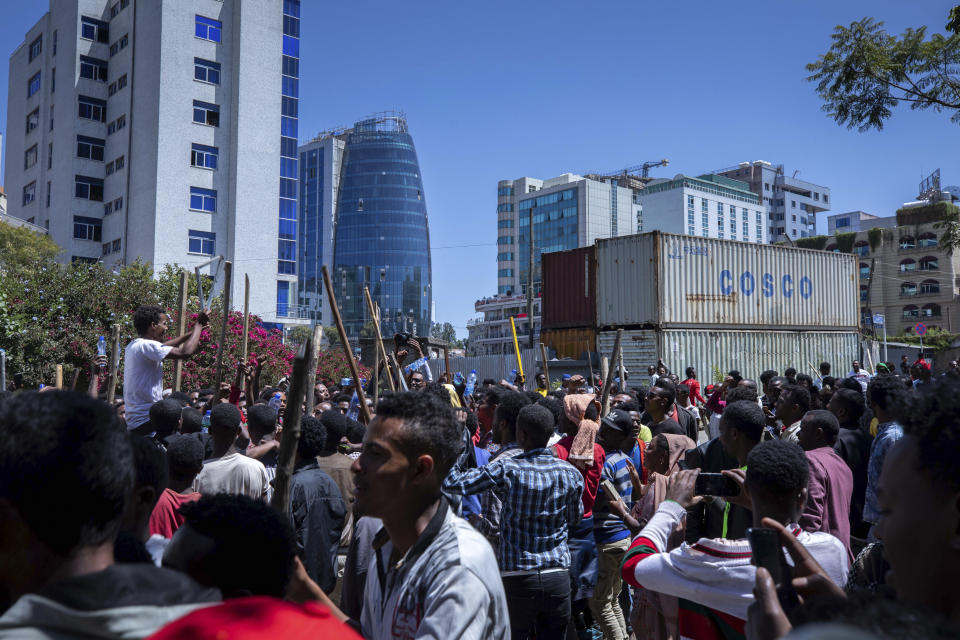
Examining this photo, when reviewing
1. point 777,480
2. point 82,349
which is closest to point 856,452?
point 777,480

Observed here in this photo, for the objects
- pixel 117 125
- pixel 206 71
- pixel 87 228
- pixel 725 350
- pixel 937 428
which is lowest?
pixel 937 428

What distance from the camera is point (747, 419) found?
412 centimetres

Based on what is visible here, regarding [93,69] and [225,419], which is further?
[93,69]

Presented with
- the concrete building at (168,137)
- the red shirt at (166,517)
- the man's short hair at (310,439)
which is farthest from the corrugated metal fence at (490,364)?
the red shirt at (166,517)

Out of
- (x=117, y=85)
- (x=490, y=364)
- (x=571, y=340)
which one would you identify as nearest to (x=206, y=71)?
(x=117, y=85)

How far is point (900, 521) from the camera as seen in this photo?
1.38 meters

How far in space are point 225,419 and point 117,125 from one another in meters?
43.2

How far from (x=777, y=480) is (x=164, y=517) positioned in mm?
2741

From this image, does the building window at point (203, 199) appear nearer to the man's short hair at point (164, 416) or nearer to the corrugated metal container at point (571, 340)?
the corrugated metal container at point (571, 340)

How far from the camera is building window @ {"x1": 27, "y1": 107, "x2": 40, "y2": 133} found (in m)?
46.8

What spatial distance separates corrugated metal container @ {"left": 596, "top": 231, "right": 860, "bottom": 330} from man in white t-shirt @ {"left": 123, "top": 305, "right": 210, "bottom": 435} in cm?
1568

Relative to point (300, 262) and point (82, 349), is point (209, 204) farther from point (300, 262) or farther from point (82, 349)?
point (300, 262)

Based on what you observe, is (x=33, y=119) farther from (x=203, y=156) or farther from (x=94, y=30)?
(x=203, y=156)

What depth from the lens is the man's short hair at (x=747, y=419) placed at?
4.11 metres
